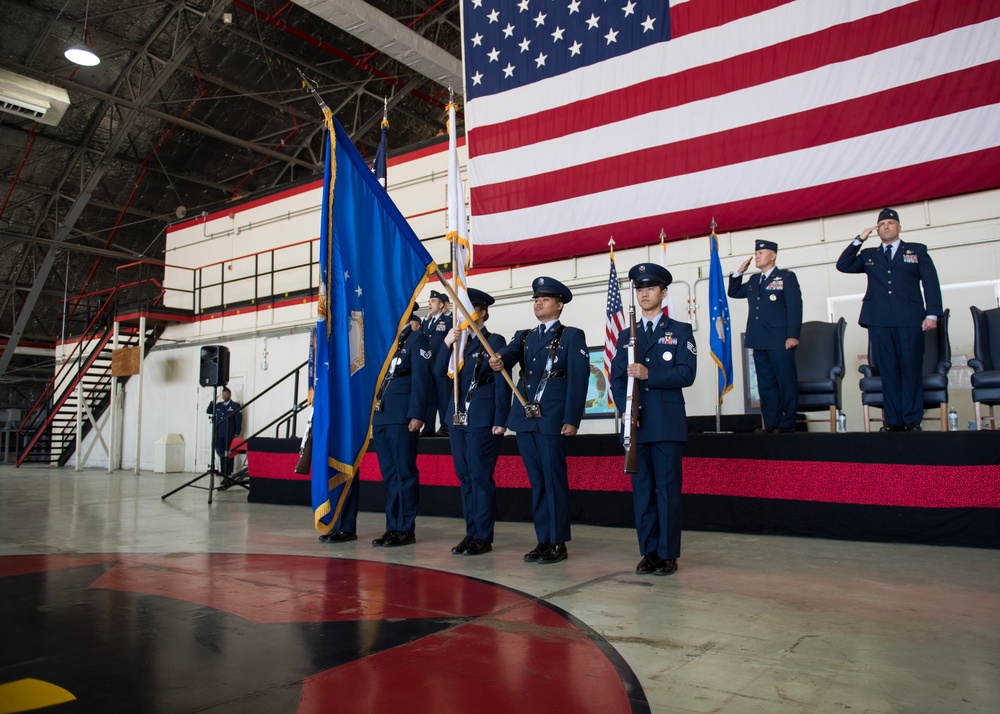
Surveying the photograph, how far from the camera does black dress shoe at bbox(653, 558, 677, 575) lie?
3551 mm

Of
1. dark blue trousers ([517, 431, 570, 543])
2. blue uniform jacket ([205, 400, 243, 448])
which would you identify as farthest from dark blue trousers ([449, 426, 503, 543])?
blue uniform jacket ([205, 400, 243, 448])

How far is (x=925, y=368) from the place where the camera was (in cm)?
511

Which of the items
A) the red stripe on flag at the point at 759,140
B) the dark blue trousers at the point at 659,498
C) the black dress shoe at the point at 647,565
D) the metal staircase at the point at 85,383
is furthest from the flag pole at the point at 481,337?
the metal staircase at the point at 85,383

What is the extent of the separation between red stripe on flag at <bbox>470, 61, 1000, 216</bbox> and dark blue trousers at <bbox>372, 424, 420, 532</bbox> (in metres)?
3.59

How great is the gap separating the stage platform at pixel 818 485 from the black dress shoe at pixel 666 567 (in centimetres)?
155

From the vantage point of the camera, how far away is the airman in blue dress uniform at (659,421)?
11.9ft

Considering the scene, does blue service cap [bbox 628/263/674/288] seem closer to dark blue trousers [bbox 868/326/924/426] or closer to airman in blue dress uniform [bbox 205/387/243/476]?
dark blue trousers [bbox 868/326/924/426]

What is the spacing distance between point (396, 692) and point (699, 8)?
261 inches

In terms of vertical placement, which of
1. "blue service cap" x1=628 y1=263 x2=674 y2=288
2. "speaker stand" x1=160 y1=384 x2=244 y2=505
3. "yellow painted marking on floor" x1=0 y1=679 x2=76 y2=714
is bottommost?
"yellow painted marking on floor" x1=0 y1=679 x2=76 y2=714

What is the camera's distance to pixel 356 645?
7.52 feet

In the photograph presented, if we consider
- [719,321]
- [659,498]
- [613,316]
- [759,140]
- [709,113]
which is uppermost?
[709,113]

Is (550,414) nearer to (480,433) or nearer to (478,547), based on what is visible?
(480,433)

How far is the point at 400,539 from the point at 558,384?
1.55 m

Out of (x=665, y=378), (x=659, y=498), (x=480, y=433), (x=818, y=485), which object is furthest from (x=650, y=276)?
(x=818, y=485)
